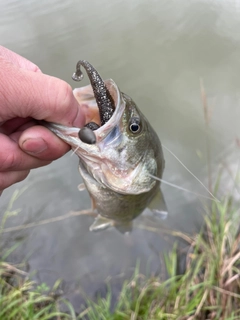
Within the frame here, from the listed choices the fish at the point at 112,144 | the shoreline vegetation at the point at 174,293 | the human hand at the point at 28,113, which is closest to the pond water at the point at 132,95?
the shoreline vegetation at the point at 174,293

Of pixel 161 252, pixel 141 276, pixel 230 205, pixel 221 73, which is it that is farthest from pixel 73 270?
pixel 221 73

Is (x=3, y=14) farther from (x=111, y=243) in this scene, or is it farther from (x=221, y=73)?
(x=111, y=243)

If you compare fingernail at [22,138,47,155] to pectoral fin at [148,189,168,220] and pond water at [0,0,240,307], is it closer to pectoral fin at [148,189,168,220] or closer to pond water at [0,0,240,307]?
pectoral fin at [148,189,168,220]

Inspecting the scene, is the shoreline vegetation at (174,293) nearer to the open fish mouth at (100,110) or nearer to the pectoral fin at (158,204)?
the pectoral fin at (158,204)

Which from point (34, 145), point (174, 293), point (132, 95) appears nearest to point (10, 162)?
point (34, 145)

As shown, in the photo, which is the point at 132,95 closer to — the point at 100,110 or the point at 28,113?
the point at 100,110

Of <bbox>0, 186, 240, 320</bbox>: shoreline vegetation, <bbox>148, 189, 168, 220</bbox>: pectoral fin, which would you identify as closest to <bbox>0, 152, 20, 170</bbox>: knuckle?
<bbox>148, 189, 168, 220</bbox>: pectoral fin

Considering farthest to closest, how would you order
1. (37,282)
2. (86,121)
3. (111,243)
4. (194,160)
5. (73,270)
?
(194,160) < (111,243) < (73,270) < (37,282) < (86,121)
